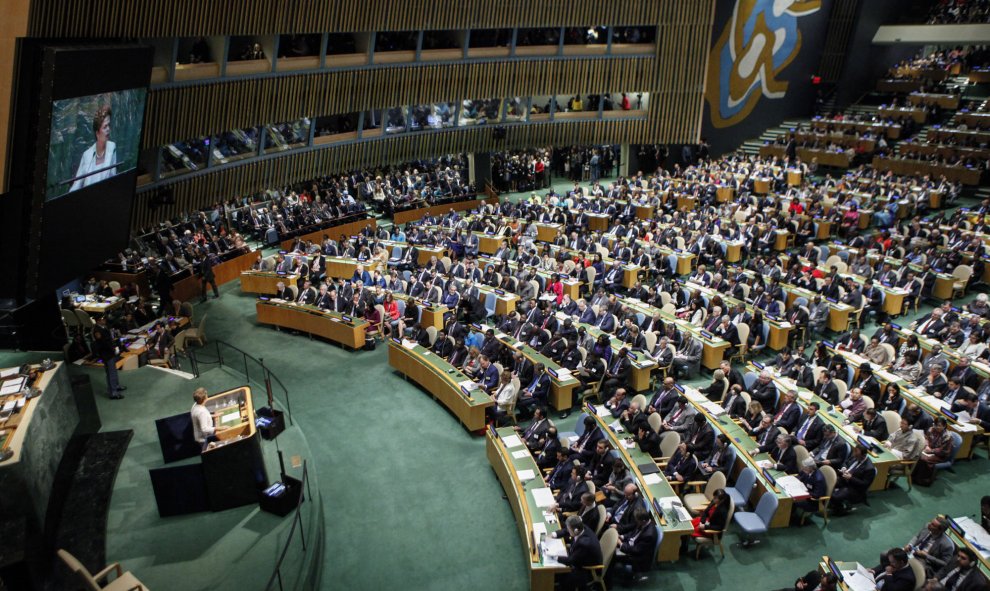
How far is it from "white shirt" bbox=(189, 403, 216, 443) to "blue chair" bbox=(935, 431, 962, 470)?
9705 millimetres

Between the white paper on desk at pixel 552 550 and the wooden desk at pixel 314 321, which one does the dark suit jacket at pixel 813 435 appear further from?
the wooden desk at pixel 314 321

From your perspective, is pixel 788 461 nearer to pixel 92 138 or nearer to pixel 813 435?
pixel 813 435

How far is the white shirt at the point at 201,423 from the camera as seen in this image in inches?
331

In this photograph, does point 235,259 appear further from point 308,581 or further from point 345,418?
point 308,581

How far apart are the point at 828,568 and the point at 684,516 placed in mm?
1601

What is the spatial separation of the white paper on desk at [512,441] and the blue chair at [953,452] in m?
5.79

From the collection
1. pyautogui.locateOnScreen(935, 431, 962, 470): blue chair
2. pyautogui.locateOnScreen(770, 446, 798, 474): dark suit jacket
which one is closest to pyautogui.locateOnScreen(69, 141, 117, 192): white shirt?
pyautogui.locateOnScreen(770, 446, 798, 474): dark suit jacket

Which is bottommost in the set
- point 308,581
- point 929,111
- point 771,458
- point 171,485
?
point 308,581

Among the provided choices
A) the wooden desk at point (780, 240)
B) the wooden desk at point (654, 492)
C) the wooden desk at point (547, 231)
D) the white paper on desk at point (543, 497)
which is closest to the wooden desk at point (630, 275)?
the wooden desk at point (547, 231)

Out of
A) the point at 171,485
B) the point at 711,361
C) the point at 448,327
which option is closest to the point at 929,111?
the point at 711,361

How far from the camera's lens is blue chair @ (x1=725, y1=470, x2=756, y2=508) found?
28.3 ft

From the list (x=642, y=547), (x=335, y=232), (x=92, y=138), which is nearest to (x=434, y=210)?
(x=335, y=232)

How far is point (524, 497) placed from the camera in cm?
854

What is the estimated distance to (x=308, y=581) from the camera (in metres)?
7.77
